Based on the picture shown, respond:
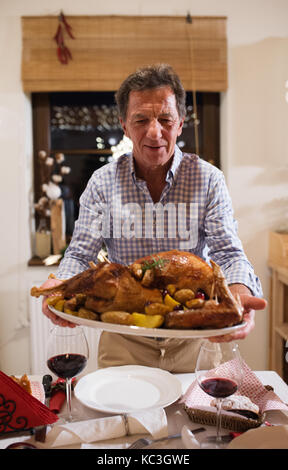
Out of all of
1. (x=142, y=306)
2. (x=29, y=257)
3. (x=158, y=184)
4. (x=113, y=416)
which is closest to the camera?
(x=142, y=306)

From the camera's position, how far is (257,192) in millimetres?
2596

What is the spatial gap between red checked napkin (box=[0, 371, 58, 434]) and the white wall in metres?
1.67

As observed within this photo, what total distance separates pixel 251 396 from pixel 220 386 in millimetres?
233

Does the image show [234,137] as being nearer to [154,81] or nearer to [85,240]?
[154,81]

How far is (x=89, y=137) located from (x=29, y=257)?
0.85 meters

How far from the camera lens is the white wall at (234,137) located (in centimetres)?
246

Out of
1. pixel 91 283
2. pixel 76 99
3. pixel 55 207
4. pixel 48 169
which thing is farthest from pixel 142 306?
pixel 76 99

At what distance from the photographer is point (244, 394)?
3.60ft

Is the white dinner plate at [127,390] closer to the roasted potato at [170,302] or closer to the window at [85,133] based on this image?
the roasted potato at [170,302]

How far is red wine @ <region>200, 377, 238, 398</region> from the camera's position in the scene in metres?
0.91

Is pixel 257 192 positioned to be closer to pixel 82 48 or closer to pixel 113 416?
pixel 82 48

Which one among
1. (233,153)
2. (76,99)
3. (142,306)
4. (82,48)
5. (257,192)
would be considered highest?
(82,48)

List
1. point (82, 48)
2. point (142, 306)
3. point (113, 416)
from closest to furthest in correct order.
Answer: point (142, 306)
point (113, 416)
point (82, 48)

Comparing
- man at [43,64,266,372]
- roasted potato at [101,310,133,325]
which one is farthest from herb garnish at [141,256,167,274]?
man at [43,64,266,372]
